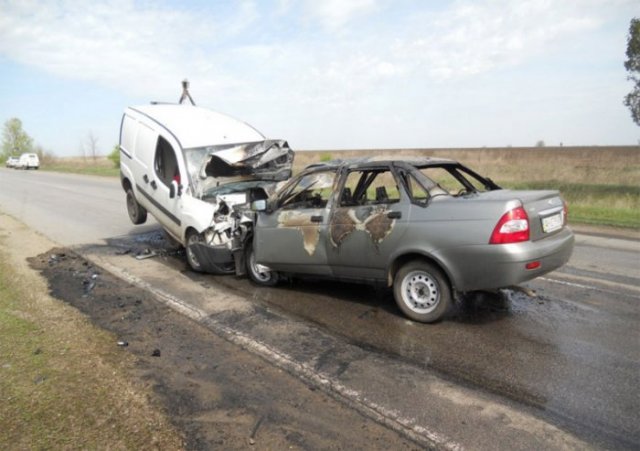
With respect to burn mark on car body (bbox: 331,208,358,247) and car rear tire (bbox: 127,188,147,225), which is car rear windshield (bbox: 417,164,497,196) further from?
car rear tire (bbox: 127,188,147,225)

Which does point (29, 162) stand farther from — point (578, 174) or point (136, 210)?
point (578, 174)

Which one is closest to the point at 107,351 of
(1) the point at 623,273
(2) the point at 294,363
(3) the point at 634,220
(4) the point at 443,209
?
(2) the point at 294,363

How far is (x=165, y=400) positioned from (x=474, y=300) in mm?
3577

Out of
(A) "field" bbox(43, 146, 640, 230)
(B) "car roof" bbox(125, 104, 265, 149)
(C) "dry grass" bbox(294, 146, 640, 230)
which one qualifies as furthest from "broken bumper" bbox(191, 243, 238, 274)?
(A) "field" bbox(43, 146, 640, 230)

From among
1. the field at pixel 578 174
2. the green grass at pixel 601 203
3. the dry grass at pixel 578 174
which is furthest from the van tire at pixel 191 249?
the green grass at pixel 601 203

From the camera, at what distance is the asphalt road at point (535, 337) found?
10.9 ft

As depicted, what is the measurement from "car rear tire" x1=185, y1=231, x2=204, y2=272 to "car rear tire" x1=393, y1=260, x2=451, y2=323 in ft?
10.8

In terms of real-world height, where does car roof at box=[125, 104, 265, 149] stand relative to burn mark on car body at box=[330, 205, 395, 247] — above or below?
above

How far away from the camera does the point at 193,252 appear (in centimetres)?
702

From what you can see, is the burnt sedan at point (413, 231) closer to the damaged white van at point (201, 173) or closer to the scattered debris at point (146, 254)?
the damaged white van at point (201, 173)

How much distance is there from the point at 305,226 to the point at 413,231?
1.43 m

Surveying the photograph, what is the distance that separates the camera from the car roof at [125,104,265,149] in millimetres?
7996

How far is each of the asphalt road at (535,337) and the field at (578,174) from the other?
76.0 inches

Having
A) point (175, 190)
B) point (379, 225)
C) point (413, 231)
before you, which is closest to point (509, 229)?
Result: point (413, 231)
